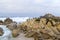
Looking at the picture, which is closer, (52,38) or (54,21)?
(52,38)

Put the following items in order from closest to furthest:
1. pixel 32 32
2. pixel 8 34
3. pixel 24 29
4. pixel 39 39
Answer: pixel 39 39
pixel 32 32
pixel 8 34
pixel 24 29

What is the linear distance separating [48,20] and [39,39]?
4.37m

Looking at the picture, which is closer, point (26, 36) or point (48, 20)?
point (26, 36)

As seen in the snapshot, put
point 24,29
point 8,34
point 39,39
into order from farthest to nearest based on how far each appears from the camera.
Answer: point 24,29 → point 8,34 → point 39,39

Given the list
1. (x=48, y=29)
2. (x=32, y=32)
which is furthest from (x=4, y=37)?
(x=48, y=29)

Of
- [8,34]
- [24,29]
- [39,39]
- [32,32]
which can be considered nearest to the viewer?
[39,39]

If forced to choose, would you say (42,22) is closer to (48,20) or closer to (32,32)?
(48,20)

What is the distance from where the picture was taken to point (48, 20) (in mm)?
20922

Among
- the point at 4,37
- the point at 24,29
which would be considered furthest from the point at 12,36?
the point at 24,29

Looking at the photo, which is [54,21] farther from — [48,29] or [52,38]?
[52,38]

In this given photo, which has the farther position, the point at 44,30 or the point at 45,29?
the point at 45,29

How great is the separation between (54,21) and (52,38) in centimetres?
418

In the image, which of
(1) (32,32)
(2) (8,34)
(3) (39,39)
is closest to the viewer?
(3) (39,39)

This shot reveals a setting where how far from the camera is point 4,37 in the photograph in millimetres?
18609
